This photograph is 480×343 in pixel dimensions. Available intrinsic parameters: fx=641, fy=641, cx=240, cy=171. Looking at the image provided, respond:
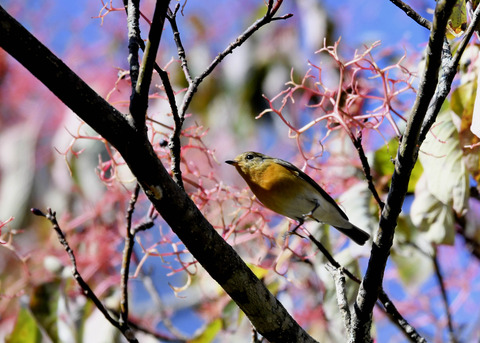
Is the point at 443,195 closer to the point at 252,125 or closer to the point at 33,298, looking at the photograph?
the point at 33,298

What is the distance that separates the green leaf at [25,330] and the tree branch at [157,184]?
4.25 feet

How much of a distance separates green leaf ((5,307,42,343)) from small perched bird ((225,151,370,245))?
1033 mm

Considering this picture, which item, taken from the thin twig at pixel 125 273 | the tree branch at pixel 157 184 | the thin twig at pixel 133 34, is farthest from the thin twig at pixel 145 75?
the thin twig at pixel 125 273

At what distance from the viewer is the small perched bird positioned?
248cm

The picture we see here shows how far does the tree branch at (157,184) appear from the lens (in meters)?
1.20

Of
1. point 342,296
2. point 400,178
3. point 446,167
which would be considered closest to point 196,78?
point 400,178

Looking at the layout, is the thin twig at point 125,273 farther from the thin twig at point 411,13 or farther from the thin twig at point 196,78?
the thin twig at point 411,13

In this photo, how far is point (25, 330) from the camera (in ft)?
8.39

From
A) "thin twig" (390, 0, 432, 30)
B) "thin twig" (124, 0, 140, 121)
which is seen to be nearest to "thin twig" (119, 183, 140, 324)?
"thin twig" (124, 0, 140, 121)

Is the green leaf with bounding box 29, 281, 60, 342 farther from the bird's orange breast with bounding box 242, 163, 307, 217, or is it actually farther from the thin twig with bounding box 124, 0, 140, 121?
the thin twig with bounding box 124, 0, 140, 121

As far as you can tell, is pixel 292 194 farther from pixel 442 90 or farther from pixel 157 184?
pixel 157 184

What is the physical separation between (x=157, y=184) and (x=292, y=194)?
1.30 metres

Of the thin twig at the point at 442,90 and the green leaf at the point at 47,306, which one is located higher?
the thin twig at the point at 442,90

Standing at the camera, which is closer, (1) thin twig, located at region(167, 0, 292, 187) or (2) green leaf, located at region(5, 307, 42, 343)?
(1) thin twig, located at region(167, 0, 292, 187)
